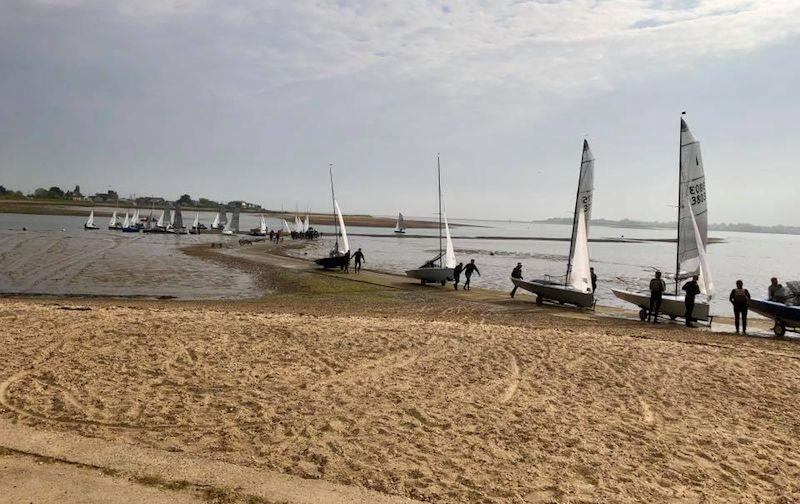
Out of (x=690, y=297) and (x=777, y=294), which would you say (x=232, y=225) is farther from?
(x=777, y=294)

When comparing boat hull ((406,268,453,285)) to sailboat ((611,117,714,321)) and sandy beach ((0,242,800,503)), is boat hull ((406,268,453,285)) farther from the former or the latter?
sandy beach ((0,242,800,503))

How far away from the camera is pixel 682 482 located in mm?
5848

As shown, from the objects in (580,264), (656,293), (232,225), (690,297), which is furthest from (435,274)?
(232,225)

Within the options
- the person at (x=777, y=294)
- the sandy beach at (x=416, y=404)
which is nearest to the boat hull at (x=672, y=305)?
the person at (x=777, y=294)

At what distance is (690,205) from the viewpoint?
20172mm

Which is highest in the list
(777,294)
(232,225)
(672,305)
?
(232,225)

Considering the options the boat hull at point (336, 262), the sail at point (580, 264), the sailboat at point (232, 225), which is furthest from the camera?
the sailboat at point (232, 225)

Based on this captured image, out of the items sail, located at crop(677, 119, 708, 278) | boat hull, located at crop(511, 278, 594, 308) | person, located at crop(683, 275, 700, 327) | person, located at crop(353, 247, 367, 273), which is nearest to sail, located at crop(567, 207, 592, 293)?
boat hull, located at crop(511, 278, 594, 308)

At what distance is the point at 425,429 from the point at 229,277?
79.4 ft

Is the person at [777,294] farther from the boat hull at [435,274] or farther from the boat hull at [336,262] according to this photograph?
the boat hull at [336,262]

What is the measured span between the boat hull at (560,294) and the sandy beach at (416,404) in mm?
7222

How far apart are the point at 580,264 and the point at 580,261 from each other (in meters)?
0.13

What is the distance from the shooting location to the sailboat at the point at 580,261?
70.6 feet

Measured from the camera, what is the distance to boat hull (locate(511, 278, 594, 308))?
2142 cm
